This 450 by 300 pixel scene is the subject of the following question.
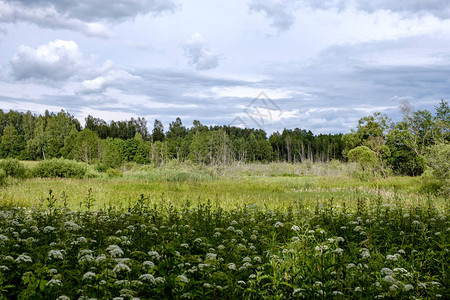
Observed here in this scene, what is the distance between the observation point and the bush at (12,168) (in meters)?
21.2

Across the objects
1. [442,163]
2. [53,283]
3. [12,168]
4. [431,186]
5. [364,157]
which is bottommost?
[431,186]

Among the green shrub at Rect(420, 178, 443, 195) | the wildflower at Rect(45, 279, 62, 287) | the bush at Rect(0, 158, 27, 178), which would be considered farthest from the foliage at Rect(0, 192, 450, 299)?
the bush at Rect(0, 158, 27, 178)

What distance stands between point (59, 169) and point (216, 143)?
1090 inches

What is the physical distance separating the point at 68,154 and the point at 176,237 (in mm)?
59088

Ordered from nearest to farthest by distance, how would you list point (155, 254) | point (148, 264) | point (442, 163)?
point (148, 264), point (155, 254), point (442, 163)

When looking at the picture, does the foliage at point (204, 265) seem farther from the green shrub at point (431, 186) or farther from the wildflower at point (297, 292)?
the green shrub at point (431, 186)

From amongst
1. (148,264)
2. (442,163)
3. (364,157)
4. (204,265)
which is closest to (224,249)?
(204,265)

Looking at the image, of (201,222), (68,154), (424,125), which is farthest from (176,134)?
(201,222)

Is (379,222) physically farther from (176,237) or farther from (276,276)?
(176,237)

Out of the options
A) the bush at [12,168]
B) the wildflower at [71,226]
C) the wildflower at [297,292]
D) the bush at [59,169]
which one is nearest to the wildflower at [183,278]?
the wildflower at [297,292]

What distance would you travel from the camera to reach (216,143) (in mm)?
49844

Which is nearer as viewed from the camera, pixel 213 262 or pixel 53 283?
pixel 53 283

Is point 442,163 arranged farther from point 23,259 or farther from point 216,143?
point 216,143

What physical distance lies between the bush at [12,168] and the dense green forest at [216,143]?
12.0 meters
